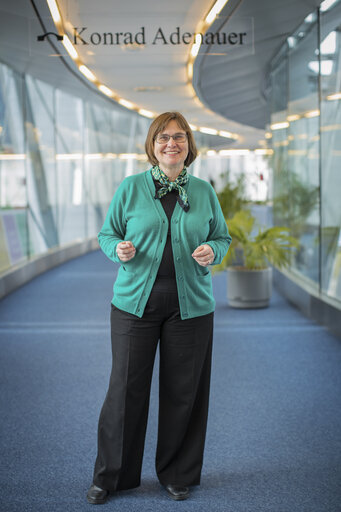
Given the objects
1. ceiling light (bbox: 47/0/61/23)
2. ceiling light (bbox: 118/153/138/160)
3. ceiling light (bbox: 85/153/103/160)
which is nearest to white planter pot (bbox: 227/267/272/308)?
ceiling light (bbox: 47/0/61/23)

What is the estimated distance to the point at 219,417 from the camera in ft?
12.5

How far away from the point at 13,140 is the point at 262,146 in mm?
4887

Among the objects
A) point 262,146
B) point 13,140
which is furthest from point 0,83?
point 262,146

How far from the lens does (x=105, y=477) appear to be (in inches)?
106

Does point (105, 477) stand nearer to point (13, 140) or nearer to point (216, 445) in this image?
point (216, 445)

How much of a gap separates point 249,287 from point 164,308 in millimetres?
4965

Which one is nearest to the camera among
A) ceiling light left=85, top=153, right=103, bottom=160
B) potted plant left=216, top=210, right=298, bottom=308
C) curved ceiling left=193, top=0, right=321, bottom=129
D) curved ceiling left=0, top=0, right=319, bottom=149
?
curved ceiling left=0, top=0, right=319, bottom=149

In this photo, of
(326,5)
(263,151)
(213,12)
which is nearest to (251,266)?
(326,5)

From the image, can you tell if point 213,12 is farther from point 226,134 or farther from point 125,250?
point 226,134

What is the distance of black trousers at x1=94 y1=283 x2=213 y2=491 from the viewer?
259 centimetres

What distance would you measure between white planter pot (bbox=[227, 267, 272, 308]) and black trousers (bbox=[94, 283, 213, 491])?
472cm

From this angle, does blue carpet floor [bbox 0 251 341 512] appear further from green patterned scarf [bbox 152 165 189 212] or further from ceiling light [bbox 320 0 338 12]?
ceiling light [bbox 320 0 338 12]

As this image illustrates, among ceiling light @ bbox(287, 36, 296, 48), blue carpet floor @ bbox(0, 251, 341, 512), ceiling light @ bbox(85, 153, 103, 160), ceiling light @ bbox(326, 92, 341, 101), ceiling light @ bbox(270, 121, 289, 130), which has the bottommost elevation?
blue carpet floor @ bbox(0, 251, 341, 512)

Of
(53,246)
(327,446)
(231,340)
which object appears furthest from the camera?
(53,246)
